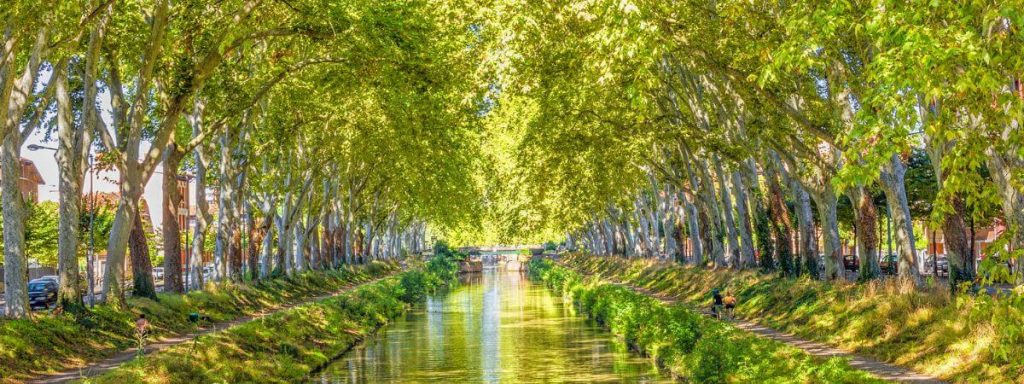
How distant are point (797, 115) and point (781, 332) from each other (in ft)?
20.6

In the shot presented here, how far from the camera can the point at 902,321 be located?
74.6ft

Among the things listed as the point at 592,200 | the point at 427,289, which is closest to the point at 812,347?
the point at 592,200

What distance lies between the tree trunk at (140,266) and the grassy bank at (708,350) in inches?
524

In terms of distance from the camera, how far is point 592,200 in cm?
6481


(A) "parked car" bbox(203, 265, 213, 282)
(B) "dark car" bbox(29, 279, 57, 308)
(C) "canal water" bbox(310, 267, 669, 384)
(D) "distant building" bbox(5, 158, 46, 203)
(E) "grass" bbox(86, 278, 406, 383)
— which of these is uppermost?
(D) "distant building" bbox(5, 158, 46, 203)

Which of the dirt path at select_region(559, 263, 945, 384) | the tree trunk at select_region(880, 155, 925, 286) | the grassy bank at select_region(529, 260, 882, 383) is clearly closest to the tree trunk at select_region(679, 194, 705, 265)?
the grassy bank at select_region(529, 260, 882, 383)

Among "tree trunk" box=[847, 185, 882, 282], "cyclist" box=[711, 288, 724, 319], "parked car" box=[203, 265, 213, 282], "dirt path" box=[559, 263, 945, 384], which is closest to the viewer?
"dirt path" box=[559, 263, 945, 384]

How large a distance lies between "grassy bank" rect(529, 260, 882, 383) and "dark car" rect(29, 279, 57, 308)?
23.4 meters

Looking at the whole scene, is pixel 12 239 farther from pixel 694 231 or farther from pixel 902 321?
pixel 694 231

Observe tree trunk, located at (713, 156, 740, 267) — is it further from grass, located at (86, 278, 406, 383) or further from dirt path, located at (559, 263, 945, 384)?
grass, located at (86, 278, 406, 383)

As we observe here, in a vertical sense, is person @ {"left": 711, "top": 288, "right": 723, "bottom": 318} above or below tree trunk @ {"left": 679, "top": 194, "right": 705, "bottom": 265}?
below

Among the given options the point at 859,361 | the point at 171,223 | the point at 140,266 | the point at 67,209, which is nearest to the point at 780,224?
the point at 859,361

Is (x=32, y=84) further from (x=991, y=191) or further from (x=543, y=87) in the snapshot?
(x=991, y=191)

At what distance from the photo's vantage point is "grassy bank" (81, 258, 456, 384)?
20.8 metres
